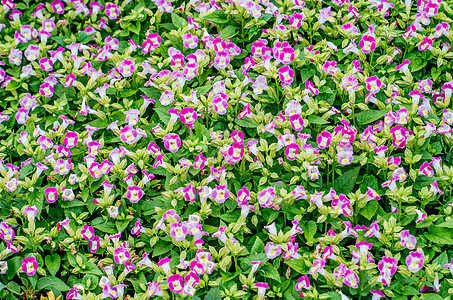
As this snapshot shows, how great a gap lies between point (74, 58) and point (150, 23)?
801 millimetres

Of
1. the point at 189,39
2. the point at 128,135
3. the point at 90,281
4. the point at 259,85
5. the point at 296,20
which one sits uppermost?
the point at 296,20

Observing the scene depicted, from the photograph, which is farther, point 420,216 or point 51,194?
point 51,194

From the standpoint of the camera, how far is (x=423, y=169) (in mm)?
3533

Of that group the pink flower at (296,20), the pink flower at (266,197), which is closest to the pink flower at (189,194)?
the pink flower at (266,197)

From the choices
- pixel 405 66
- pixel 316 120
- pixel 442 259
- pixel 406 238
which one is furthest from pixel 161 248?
pixel 405 66

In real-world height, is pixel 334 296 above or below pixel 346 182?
below

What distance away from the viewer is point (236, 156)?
3617 mm

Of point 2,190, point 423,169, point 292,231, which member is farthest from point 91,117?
point 423,169

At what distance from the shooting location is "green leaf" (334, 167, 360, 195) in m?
3.55

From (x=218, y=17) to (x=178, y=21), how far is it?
14.8 inches

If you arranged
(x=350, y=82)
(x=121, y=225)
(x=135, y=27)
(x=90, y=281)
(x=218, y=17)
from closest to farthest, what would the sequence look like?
1. (x=90, y=281)
2. (x=121, y=225)
3. (x=350, y=82)
4. (x=218, y=17)
5. (x=135, y=27)

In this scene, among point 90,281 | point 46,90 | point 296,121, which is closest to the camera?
point 90,281

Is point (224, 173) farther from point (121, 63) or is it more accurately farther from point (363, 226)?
point (121, 63)

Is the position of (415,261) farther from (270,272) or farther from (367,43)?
(367,43)
